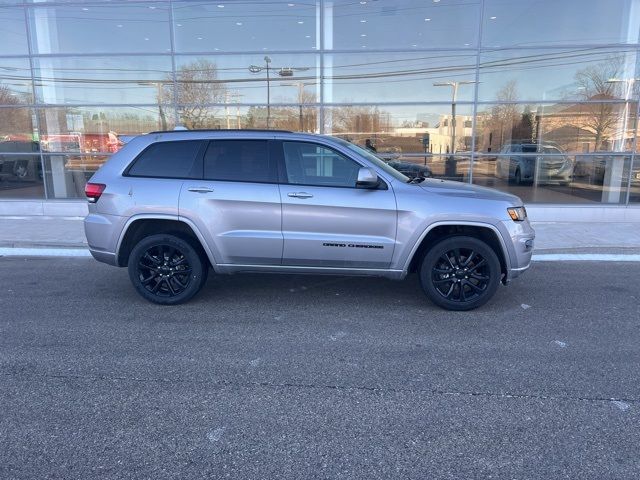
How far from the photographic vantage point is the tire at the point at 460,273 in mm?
5133

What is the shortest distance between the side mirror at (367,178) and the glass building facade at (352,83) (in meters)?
7.55

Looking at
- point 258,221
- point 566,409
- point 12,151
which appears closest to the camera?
point 566,409

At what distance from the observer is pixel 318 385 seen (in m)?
3.73

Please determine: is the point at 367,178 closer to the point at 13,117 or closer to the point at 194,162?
the point at 194,162

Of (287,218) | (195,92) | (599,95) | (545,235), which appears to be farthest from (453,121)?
(287,218)

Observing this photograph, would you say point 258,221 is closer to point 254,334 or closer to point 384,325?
point 254,334

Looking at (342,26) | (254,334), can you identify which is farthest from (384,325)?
(342,26)

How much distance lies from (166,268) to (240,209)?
3.51 feet

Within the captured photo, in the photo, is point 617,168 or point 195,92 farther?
point 195,92

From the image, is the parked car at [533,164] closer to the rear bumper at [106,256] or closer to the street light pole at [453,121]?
the street light pole at [453,121]

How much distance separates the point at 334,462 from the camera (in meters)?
2.83

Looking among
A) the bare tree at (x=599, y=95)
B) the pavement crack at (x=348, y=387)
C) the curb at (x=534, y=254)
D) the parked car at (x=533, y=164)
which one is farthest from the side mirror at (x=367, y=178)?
the bare tree at (x=599, y=95)

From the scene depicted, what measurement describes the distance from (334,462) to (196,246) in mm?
3257

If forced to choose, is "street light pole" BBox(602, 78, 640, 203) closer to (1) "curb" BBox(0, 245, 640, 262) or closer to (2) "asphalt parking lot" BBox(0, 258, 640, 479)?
(1) "curb" BBox(0, 245, 640, 262)
